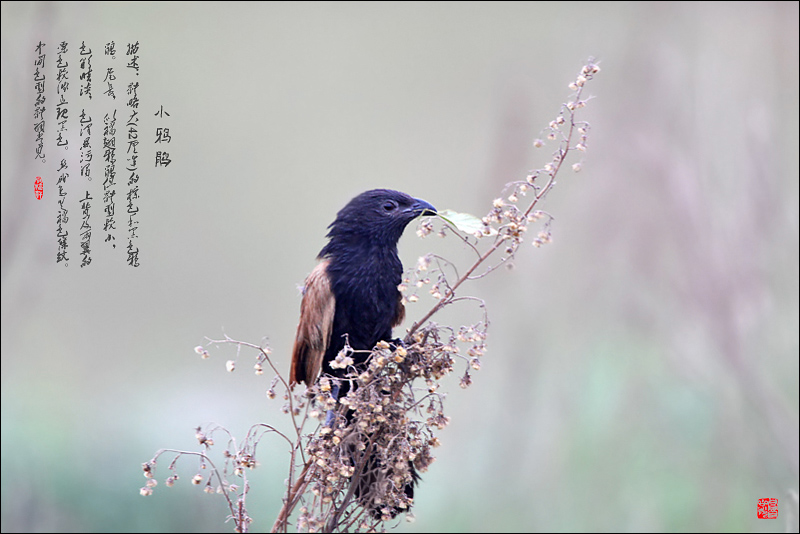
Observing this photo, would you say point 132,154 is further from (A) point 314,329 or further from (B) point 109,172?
(A) point 314,329

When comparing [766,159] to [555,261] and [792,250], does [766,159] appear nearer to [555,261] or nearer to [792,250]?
[792,250]

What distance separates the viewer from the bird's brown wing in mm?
1134

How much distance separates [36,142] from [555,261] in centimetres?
158

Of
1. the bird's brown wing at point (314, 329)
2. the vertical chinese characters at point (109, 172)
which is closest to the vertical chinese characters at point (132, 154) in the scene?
the vertical chinese characters at point (109, 172)

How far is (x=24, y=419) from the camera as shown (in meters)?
2.06

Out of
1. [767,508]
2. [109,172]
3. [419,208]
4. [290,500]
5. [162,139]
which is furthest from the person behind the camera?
[767,508]

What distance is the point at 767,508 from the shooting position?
2.06 meters

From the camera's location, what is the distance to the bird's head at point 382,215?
3.74 ft

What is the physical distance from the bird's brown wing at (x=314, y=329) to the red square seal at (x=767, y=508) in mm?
1626

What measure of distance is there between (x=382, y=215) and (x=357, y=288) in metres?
0.13

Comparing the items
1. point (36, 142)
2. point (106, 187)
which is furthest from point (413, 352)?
point (36, 142)

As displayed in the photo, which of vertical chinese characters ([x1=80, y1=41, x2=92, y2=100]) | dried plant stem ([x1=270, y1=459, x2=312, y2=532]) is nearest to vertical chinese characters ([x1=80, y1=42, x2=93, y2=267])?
vertical chinese characters ([x1=80, y1=41, x2=92, y2=100])

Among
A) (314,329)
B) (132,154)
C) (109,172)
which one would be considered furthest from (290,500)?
(132,154)

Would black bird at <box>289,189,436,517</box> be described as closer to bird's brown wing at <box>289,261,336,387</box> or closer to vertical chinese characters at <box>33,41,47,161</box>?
bird's brown wing at <box>289,261,336,387</box>
